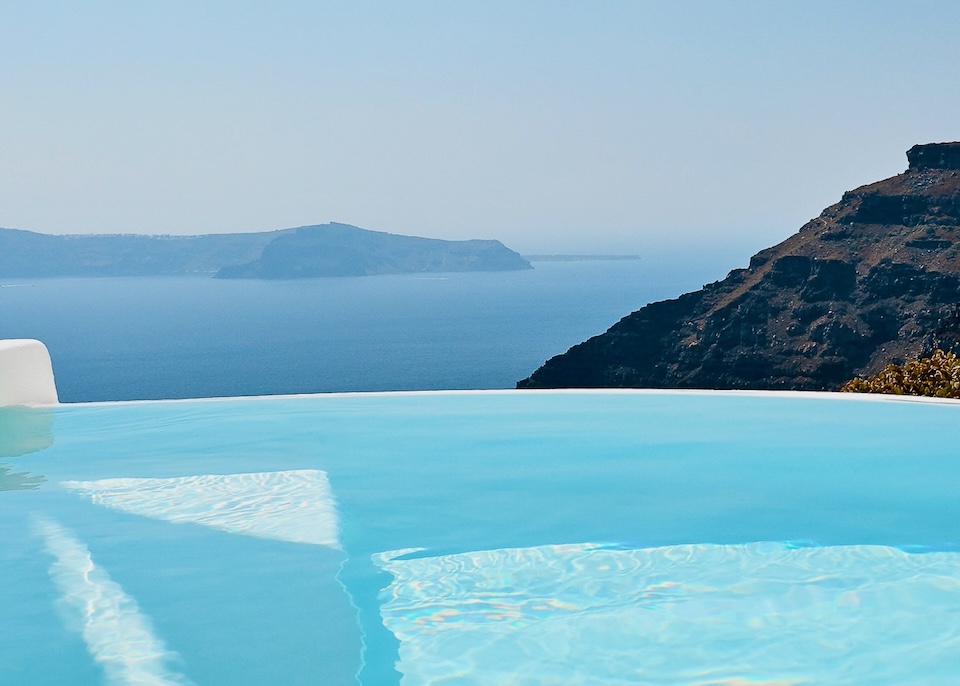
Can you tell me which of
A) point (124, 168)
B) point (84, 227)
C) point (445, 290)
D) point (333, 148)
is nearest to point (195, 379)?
point (124, 168)

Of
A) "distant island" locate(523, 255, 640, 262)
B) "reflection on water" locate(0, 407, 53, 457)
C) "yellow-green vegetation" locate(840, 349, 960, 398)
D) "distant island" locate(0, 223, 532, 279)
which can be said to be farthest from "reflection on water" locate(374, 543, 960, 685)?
"distant island" locate(523, 255, 640, 262)

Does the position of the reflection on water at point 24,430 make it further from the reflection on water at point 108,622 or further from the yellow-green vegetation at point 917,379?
the yellow-green vegetation at point 917,379

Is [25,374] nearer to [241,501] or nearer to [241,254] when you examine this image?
[241,501]

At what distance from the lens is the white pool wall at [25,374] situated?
6.02m

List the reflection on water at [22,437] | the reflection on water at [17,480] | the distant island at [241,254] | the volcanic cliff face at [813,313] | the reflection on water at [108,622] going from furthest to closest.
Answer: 1. the distant island at [241,254]
2. the volcanic cliff face at [813,313]
3. the reflection on water at [22,437]
4. the reflection on water at [17,480]
5. the reflection on water at [108,622]

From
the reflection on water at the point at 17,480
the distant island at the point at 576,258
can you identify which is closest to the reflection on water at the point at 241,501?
the reflection on water at the point at 17,480

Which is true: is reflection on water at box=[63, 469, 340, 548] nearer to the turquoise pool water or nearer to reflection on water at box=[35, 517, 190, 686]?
the turquoise pool water

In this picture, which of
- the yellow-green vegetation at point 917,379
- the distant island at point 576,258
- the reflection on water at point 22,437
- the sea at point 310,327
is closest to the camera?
the reflection on water at point 22,437

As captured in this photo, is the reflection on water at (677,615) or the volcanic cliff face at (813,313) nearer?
the reflection on water at (677,615)

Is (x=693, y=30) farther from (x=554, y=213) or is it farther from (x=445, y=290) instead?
(x=445, y=290)

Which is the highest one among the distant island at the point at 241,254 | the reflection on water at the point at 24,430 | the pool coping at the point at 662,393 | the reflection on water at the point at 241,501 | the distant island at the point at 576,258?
the distant island at the point at 576,258

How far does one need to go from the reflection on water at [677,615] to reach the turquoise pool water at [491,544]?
1 centimetres

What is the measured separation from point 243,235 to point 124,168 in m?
45.1

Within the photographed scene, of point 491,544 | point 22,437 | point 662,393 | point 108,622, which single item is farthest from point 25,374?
point 662,393
